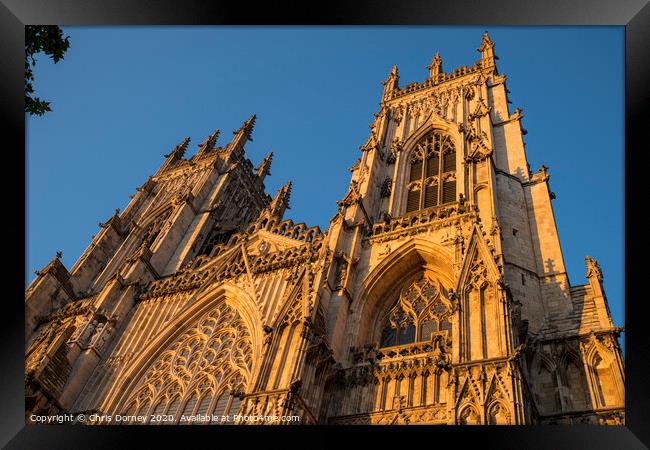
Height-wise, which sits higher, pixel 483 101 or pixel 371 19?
pixel 483 101

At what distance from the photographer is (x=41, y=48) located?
8.26m

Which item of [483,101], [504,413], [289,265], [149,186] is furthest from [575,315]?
[149,186]

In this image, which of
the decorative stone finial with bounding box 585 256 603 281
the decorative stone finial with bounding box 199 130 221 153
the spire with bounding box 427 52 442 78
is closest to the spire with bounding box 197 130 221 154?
the decorative stone finial with bounding box 199 130 221 153

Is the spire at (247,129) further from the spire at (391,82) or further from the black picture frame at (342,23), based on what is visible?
the black picture frame at (342,23)

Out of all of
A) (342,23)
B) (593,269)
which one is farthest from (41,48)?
(593,269)

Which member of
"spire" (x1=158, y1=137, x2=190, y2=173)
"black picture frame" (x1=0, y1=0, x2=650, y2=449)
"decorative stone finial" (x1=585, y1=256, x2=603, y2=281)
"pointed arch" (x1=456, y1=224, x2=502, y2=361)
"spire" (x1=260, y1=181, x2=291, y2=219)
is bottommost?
"black picture frame" (x1=0, y1=0, x2=650, y2=449)

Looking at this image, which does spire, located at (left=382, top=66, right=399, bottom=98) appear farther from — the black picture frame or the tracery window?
the black picture frame

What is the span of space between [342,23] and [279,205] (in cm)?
1638

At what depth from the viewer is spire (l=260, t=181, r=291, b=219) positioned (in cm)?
2205

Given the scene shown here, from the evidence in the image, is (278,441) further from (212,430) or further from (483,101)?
(483,101)

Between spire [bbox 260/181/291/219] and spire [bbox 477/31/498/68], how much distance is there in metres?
9.93

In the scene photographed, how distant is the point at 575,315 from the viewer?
42.1 ft
